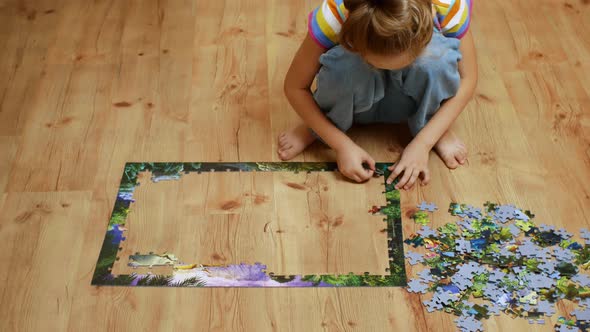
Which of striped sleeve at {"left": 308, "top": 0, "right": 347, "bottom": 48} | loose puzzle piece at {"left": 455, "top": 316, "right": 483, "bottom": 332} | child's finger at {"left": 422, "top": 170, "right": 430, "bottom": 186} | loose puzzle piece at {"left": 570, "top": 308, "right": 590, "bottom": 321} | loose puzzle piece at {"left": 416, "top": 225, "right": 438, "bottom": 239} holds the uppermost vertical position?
striped sleeve at {"left": 308, "top": 0, "right": 347, "bottom": 48}

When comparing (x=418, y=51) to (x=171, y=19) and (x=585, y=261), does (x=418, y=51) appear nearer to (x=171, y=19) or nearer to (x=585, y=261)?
(x=585, y=261)

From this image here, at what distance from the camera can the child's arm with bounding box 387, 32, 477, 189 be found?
1888 millimetres

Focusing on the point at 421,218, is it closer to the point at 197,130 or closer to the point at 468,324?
the point at 468,324

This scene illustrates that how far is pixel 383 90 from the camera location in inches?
73.3

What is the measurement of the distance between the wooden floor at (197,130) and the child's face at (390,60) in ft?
1.26

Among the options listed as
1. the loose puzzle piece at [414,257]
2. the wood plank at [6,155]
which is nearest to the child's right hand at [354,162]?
the loose puzzle piece at [414,257]

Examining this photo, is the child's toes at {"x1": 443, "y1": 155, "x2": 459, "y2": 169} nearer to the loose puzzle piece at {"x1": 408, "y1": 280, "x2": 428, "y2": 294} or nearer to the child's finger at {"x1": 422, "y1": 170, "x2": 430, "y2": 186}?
the child's finger at {"x1": 422, "y1": 170, "x2": 430, "y2": 186}

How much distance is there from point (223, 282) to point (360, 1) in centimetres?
70

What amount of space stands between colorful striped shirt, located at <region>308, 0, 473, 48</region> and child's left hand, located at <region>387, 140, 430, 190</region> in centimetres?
30

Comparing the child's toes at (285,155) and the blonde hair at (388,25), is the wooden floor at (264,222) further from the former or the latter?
the blonde hair at (388,25)

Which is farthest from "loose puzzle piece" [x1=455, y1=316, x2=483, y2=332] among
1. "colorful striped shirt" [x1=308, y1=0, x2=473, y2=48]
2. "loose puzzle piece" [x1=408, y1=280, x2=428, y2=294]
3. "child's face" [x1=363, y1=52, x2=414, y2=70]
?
"colorful striped shirt" [x1=308, y1=0, x2=473, y2=48]

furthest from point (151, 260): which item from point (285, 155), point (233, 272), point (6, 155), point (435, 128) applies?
point (435, 128)

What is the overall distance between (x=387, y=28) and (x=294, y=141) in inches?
21.7

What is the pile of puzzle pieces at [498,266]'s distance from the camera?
162cm
